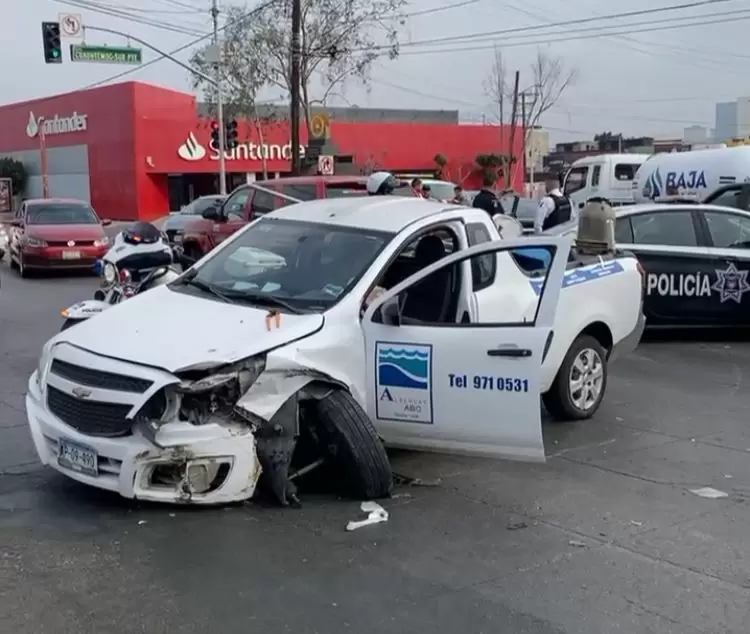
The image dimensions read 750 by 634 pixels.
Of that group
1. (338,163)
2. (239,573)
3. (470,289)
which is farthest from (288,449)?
(338,163)

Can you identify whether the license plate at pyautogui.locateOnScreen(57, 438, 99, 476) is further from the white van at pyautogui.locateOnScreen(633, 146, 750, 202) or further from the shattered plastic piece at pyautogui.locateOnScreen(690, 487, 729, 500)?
the white van at pyautogui.locateOnScreen(633, 146, 750, 202)

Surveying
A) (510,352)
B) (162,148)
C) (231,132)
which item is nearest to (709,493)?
(510,352)

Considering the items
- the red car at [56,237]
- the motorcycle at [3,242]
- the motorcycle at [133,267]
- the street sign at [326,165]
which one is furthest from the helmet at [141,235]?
the street sign at [326,165]

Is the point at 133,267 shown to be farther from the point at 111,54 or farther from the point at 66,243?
the point at 111,54

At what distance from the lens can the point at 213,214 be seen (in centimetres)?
1686

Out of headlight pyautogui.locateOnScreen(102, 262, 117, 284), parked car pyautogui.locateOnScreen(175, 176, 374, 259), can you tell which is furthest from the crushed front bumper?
parked car pyautogui.locateOnScreen(175, 176, 374, 259)

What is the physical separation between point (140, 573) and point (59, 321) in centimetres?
986

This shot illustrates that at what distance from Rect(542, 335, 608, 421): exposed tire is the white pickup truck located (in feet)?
2.54

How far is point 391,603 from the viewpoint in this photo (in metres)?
4.68

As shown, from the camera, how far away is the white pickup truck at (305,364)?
5578 millimetres

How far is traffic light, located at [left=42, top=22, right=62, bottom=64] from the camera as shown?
28.9m

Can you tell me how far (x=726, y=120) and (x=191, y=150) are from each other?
4191cm

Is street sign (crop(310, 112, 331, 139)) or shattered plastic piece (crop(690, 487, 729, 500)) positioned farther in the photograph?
street sign (crop(310, 112, 331, 139))

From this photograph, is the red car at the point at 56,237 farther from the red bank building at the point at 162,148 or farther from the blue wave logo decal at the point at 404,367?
the red bank building at the point at 162,148
